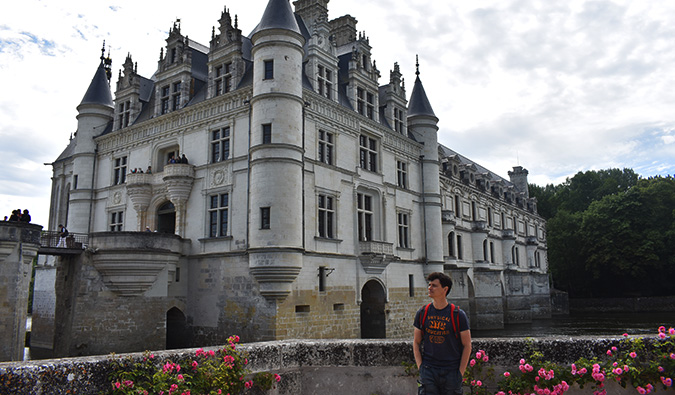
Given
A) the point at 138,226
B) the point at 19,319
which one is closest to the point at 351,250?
the point at 138,226

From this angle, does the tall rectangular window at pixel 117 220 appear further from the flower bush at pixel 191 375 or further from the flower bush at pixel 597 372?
the flower bush at pixel 597 372

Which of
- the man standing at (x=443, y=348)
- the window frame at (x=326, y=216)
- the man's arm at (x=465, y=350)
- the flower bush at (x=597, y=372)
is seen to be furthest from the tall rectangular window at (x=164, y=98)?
the man's arm at (x=465, y=350)

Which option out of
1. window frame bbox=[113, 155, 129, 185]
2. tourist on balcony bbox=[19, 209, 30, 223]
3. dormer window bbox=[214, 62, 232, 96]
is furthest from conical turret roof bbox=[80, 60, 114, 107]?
tourist on balcony bbox=[19, 209, 30, 223]

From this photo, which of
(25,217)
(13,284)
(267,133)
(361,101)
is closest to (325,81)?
(361,101)

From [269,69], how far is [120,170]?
12409mm

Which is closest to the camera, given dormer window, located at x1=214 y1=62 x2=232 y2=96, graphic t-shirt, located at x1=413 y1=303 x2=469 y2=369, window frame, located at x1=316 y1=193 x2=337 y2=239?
graphic t-shirt, located at x1=413 y1=303 x2=469 y2=369

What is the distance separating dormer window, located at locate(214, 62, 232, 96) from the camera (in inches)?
1025

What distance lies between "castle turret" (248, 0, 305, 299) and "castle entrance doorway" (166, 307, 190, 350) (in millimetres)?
5452

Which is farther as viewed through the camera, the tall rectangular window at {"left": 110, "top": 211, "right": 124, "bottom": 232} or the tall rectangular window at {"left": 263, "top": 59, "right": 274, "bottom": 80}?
the tall rectangular window at {"left": 110, "top": 211, "right": 124, "bottom": 232}

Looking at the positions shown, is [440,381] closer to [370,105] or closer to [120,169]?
[370,105]

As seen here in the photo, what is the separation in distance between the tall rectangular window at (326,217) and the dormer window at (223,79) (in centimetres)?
762

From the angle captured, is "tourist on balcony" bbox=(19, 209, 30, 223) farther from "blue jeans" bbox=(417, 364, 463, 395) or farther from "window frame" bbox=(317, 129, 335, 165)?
"blue jeans" bbox=(417, 364, 463, 395)

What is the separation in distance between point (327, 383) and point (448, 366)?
2.29 metres

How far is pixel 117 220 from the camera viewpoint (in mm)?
29234
